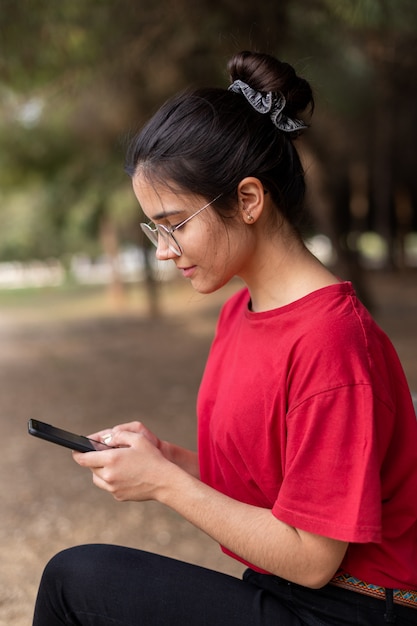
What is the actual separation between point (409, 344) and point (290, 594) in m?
7.35

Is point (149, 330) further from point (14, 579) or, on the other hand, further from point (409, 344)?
point (14, 579)

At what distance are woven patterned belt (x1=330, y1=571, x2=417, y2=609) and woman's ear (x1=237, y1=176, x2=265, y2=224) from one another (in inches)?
26.0

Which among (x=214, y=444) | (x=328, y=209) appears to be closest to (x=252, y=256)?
(x=214, y=444)

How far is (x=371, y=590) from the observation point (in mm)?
1204

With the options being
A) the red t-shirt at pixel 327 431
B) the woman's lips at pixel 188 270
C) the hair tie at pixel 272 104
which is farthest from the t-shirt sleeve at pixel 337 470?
the hair tie at pixel 272 104

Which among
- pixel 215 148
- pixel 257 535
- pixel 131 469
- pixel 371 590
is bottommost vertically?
pixel 371 590

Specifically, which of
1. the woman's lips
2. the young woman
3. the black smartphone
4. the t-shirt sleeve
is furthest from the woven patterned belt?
the woman's lips

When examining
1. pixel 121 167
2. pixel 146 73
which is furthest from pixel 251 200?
pixel 146 73

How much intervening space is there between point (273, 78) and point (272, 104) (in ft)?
0.26

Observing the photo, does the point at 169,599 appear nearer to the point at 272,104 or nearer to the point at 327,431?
the point at 327,431

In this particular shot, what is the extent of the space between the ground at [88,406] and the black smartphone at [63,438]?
77 cm

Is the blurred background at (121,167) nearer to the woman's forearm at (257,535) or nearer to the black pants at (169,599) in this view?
the woman's forearm at (257,535)

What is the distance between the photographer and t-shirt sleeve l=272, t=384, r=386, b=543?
1061 mm

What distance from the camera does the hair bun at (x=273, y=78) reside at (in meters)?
1.38
